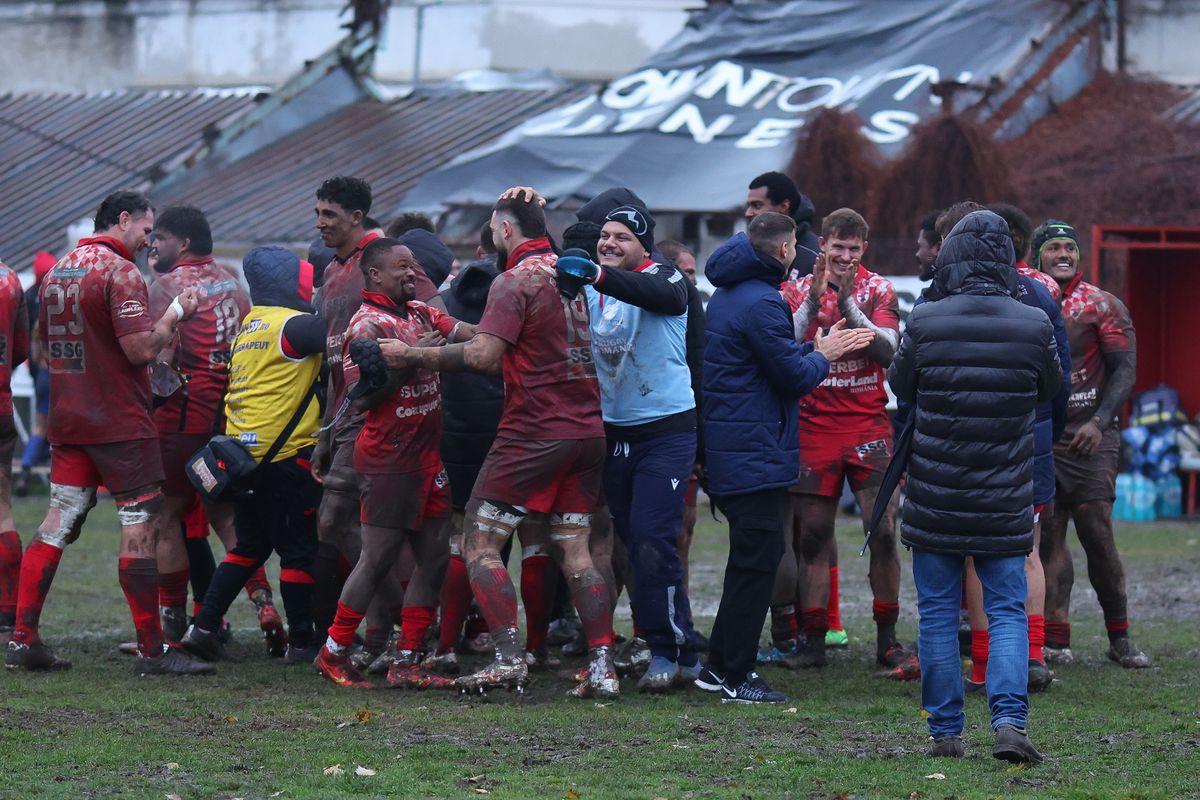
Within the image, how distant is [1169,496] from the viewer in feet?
57.5

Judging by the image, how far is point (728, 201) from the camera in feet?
59.5

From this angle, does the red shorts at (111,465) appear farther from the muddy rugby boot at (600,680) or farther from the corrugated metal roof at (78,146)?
the corrugated metal roof at (78,146)

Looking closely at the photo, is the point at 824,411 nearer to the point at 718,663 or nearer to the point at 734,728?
the point at 718,663

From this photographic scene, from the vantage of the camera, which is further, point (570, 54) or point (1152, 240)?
point (570, 54)

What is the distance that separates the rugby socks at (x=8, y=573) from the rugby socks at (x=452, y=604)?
230cm

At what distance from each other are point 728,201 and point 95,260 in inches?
403

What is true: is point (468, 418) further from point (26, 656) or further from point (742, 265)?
point (26, 656)

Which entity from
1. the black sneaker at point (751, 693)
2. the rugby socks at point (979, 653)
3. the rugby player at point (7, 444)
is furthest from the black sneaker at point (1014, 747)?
the rugby player at point (7, 444)

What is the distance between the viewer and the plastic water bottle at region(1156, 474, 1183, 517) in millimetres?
17500

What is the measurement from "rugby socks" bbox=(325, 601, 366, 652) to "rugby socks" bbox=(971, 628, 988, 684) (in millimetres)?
2706

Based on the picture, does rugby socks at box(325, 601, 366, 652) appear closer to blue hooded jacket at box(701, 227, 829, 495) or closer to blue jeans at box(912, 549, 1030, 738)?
blue hooded jacket at box(701, 227, 829, 495)

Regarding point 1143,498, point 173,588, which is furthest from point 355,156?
point 173,588

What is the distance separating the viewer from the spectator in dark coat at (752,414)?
313 inches

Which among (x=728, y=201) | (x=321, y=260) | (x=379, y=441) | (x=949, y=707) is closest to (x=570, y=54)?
(x=728, y=201)
